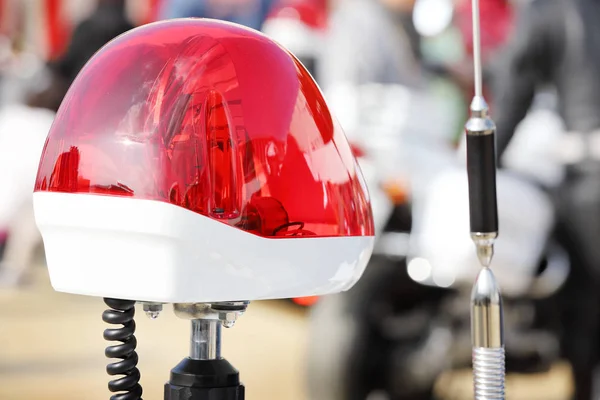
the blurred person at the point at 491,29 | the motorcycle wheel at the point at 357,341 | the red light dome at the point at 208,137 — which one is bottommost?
the motorcycle wheel at the point at 357,341

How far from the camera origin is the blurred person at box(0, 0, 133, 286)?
3.10 metres

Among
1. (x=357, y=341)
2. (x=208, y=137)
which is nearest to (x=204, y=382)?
(x=208, y=137)

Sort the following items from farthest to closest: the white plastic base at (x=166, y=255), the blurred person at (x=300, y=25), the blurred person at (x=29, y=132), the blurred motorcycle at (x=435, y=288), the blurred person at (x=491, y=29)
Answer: the blurred person at (x=29, y=132), the blurred person at (x=300, y=25), the blurred person at (x=491, y=29), the blurred motorcycle at (x=435, y=288), the white plastic base at (x=166, y=255)

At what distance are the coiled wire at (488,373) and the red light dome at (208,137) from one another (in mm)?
122

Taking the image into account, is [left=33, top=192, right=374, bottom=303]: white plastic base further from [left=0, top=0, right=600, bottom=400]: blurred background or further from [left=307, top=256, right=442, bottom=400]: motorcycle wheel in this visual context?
[left=307, top=256, right=442, bottom=400]: motorcycle wheel

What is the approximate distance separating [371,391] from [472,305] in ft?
5.42

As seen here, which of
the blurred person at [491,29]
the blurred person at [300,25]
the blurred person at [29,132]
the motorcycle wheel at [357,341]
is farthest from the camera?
the blurred person at [29,132]

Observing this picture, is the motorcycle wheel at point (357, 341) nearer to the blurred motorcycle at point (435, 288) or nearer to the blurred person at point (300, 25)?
the blurred motorcycle at point (435, 288)

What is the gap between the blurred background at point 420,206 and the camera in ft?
7.20

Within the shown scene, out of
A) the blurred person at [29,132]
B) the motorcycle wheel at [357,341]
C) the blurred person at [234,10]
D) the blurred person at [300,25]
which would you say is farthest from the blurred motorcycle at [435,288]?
the blurred person at [29,132]

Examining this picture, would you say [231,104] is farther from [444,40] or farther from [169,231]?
[444,40]

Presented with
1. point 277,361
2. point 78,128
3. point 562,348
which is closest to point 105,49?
point 78,128

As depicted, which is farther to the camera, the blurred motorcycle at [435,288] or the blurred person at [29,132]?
the blurred person at [29,132]

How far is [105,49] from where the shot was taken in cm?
59
